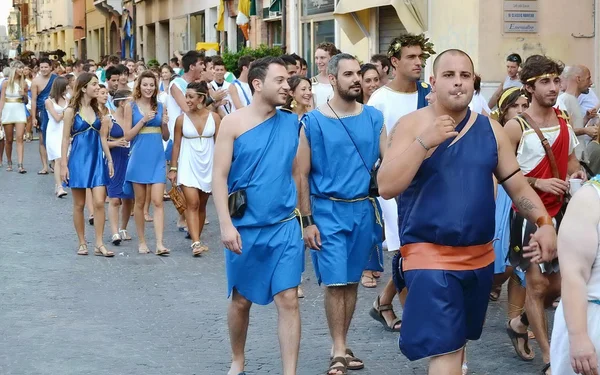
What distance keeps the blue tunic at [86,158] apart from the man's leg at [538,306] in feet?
19.0

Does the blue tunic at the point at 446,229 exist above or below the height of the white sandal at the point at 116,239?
above

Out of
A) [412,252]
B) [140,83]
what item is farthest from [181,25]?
[412,252]

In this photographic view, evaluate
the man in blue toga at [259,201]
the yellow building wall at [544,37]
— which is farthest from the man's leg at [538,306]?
the yellow building wall at [544,37]

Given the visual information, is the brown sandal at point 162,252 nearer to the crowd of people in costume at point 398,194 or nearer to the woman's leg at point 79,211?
the crowd of people in costume at point 398,194

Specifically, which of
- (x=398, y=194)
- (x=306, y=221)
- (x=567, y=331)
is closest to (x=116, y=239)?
(x=306, y=221)

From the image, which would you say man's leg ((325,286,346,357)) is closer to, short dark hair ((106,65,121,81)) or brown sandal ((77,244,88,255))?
brown sandal ((77,244,88,255))

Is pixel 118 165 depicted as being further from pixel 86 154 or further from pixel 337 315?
pixel 337 315

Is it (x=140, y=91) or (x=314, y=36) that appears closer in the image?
(x=140, y=91)

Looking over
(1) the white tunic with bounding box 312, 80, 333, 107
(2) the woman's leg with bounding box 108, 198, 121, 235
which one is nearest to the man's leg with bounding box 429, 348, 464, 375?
(1) the white tunic with bounding box 312, 80, 333, 107

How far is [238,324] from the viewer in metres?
6.71

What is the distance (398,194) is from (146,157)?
23.9 feet

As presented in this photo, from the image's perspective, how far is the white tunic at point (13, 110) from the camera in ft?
69.2

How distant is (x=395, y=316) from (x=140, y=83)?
16.9 feet

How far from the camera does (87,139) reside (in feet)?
39.3
